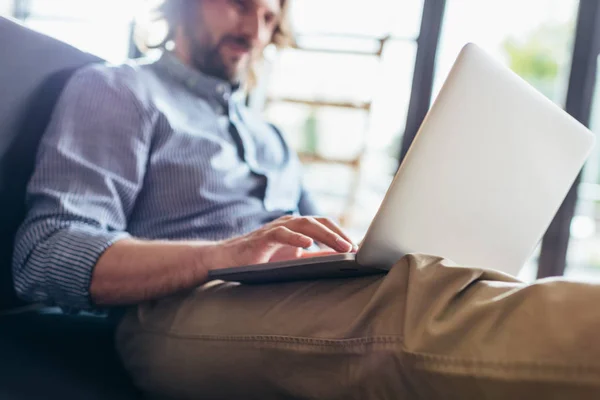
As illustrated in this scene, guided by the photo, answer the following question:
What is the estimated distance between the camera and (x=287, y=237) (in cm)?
75

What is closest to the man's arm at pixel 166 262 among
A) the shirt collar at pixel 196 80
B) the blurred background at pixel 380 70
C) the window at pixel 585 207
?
the shirt collar at pixel 196 80

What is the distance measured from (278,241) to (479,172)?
29cm

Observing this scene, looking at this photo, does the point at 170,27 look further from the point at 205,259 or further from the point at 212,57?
the point at 205,259

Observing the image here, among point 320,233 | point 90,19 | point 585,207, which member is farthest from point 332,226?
point 90,19

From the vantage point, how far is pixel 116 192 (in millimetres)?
966

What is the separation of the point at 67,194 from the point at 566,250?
1.75 metres

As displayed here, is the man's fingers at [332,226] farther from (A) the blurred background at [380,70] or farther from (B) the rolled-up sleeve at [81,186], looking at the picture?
(A) the blurred background at [380,70]

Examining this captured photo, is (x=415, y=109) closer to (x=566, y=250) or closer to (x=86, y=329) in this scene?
(x=566, y=250)

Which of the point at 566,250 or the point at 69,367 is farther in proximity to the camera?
the point at 566,250

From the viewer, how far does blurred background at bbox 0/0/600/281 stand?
2010mm

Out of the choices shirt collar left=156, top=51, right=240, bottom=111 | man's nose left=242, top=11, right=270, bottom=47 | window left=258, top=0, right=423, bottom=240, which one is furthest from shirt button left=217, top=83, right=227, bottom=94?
window left=258, top=0, right=423, bottom=240

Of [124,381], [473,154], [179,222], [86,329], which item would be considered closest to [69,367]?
[124,381]

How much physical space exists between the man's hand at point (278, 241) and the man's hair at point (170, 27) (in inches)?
33.7

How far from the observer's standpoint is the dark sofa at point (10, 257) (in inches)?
30.0
